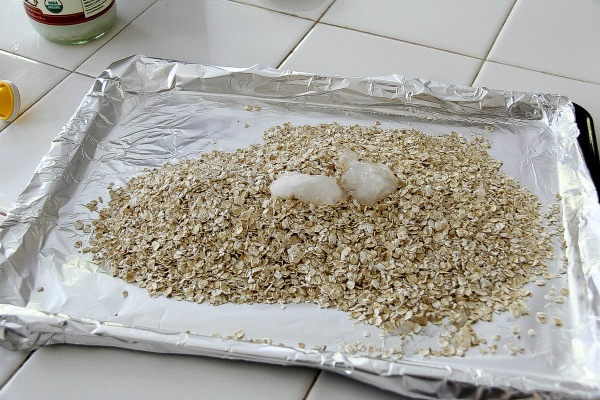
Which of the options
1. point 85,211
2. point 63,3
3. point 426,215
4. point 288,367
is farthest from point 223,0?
point 288,367

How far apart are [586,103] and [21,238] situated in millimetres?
796

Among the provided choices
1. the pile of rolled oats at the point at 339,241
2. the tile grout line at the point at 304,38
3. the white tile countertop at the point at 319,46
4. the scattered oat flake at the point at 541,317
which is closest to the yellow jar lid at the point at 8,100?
the white tile countertop at the point at 319,46

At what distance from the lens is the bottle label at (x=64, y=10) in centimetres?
103

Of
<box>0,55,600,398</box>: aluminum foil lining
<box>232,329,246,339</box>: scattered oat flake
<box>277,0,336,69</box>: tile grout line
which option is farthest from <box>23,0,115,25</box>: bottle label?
<box>232,329,246,339</box>: scattered oat flake

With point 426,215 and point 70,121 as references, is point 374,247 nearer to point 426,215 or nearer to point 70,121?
point 426,215

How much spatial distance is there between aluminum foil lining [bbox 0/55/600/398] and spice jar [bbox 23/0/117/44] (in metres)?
0.11

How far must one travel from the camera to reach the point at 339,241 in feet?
2.52

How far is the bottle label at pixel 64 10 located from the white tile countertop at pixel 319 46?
6cm

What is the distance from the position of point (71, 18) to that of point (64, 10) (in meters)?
0.02

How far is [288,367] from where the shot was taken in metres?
0.69

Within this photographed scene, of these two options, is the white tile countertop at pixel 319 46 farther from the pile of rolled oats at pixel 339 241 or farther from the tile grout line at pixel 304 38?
the pile of rolled oats at pixel 339 241

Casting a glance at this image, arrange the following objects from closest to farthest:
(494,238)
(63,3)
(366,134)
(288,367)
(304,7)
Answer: (288,367) → (494,238) → (366,134) → (63,3) → (304,7)

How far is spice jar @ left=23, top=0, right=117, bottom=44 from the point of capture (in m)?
1.04

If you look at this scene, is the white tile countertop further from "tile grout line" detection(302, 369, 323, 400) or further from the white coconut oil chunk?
"tile grout line" detection(302, 369, 323, 400)
